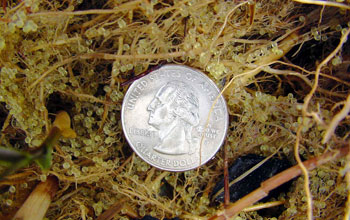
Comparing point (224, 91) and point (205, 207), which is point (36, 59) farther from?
point (205, 207)

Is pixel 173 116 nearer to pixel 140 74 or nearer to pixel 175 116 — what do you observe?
pixel 175 116

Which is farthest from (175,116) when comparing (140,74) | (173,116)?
(140,74)

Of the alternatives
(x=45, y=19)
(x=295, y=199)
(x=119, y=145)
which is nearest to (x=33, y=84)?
(x=45, y=19)

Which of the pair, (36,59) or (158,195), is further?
(158,195)
